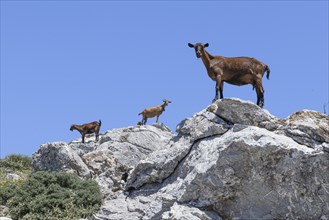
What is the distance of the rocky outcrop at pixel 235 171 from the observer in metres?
14.1

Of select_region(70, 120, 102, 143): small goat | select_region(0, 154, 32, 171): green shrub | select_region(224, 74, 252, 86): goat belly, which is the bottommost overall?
select_region(224, 74, 252, 86): goat belly

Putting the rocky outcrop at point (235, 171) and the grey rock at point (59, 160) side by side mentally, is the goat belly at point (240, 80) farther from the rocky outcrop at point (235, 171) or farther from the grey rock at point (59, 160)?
the grey rock at point (59, 160)

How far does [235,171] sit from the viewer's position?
14203 millimetres

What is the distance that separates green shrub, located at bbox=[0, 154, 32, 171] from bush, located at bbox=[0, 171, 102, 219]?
8.15 m

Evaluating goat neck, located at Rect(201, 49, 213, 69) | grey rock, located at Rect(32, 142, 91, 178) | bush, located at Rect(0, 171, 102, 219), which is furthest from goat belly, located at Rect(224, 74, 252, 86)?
grey rock, located at Rect(32, 142, 91, 178)

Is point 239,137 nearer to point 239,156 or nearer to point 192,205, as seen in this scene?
point 239,156

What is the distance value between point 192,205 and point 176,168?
204 centimetres

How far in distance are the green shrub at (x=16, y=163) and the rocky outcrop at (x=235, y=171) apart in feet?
35.6

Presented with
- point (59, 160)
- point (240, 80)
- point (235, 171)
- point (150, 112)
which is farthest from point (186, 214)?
point (150, 112)

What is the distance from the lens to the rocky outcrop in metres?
14.1

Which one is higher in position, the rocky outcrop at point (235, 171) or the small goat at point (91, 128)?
the small goat at point (91, 128)

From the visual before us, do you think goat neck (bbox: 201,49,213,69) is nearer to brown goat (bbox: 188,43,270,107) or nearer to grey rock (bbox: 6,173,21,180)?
brown goat (bbox: 188,43,270,107)

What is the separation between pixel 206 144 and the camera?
15.5 meters

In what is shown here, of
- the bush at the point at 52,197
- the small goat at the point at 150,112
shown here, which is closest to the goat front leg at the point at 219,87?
the bush at the point at 52,197
